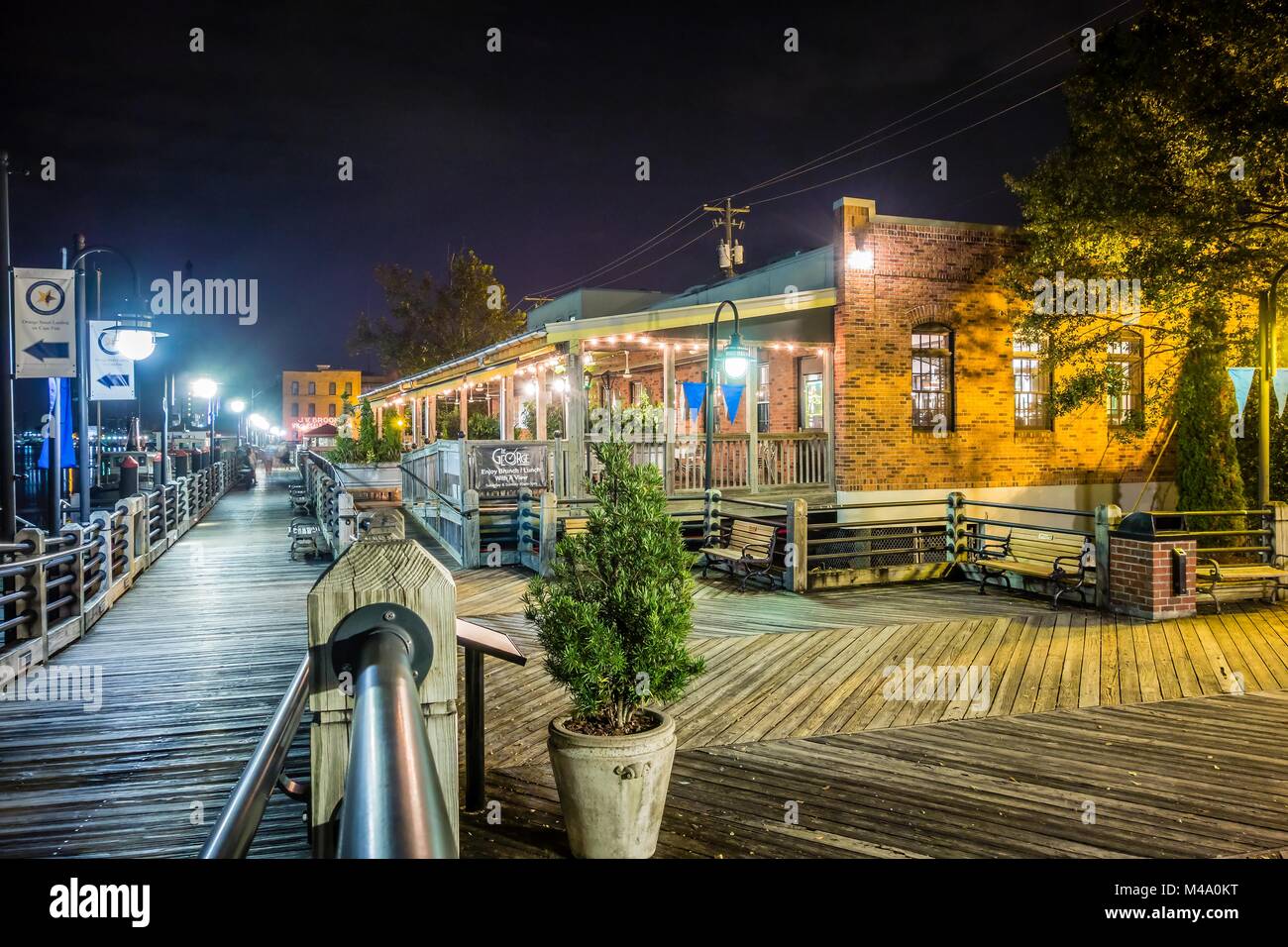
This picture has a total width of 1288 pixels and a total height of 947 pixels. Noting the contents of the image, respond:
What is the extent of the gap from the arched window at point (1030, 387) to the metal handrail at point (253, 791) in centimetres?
1690

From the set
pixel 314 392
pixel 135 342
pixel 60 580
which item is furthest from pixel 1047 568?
pixel 314 392

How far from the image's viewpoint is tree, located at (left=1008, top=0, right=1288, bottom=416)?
12.8m

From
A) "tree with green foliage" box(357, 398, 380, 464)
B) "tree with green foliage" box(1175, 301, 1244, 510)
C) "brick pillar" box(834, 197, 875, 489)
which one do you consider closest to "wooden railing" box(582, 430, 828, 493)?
"brick pillar" box(834, 197, 875, 489)

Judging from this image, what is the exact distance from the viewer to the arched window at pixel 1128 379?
17.1m

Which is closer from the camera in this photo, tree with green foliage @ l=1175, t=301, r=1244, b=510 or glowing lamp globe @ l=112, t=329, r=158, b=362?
glowing lamp globe @ l=112, t=329, r=158, b=362

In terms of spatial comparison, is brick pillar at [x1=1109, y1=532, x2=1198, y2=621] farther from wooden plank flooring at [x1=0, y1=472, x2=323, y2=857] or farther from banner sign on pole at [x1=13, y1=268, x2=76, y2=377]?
banner sign on pole at [x1=13, y1=268, x2=76, y2=377]

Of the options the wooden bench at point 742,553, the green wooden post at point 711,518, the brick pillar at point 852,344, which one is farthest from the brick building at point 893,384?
the wooden bench at point 742,553

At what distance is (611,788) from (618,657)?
0.57 metres

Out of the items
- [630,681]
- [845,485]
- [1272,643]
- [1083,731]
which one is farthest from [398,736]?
[845,485]

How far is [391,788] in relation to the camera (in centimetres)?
113

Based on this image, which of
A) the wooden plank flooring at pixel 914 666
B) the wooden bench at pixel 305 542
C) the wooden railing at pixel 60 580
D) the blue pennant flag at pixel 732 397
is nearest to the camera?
the wooden plank flooring at pixel 914 666

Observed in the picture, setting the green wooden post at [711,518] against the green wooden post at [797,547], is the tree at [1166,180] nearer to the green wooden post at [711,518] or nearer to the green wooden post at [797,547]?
the green wooden post at [711,518]

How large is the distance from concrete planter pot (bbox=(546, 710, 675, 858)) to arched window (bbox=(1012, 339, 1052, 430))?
15043mm

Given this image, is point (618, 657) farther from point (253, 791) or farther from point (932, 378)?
point (932, 378)
